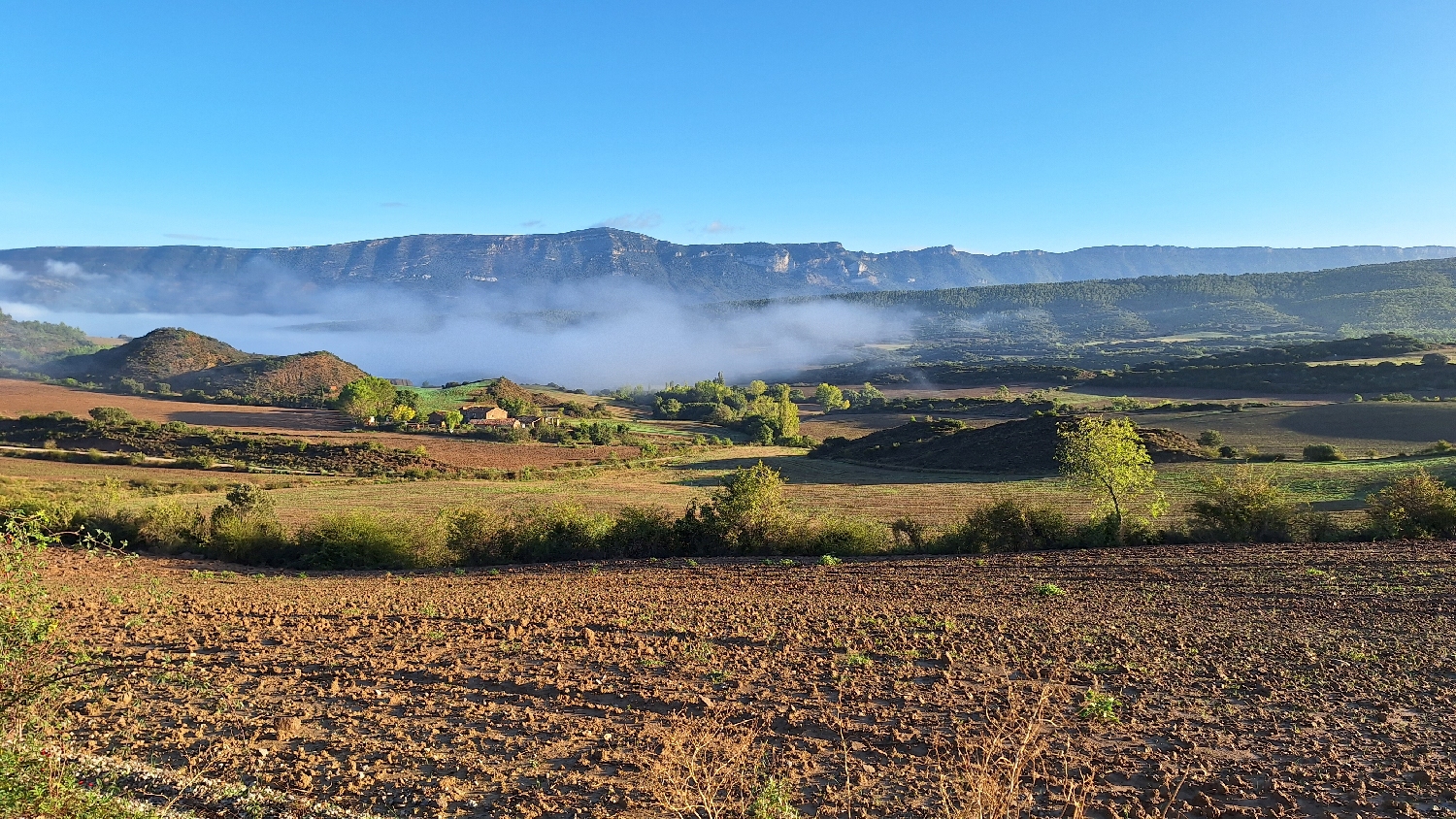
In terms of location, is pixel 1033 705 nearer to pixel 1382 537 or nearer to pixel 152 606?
pixel 152 606

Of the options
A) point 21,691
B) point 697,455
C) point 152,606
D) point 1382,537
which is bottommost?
point 697,455

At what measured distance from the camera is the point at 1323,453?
49156 millimetres

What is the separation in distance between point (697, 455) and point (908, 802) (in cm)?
6998

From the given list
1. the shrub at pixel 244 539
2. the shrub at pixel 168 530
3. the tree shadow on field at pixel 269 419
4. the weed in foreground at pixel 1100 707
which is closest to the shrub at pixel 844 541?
the weed in foreground at pixel 1100 707

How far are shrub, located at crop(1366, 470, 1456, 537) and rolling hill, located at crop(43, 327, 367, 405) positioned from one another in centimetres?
12087

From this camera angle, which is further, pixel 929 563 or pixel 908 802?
pixel 929 563

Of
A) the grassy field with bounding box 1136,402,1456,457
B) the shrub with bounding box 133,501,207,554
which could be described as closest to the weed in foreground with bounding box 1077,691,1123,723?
the shrub with bounding box 133,501,207,554

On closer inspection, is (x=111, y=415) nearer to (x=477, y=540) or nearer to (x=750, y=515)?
(x=477, y=540)

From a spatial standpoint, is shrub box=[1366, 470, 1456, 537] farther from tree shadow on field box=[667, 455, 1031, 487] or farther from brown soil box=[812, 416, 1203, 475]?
brown soil box=[812, 416, 1203, 475]

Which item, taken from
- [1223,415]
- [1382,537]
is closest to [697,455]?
[1223,415]

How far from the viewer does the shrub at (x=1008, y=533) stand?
23.4 meters

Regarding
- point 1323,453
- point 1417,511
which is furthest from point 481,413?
point 1417,511

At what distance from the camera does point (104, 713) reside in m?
9.11

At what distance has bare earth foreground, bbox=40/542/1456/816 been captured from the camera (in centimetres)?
730
